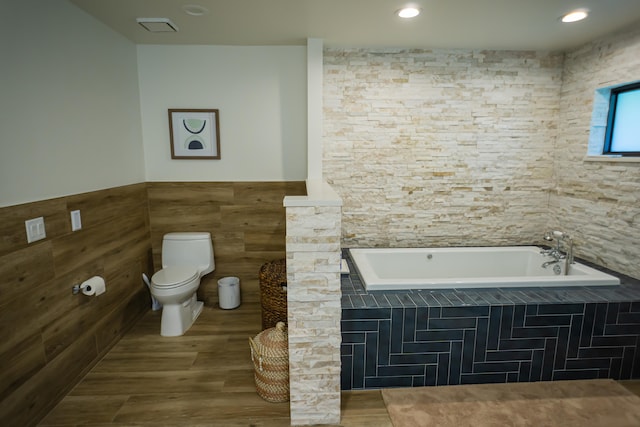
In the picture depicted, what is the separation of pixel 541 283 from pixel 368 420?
1511 mm

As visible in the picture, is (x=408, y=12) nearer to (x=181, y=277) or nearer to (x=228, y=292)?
(x=181, y=277)

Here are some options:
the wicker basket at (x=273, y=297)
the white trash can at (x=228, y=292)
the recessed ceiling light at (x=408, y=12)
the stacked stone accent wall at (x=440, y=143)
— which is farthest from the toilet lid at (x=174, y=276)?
the recessed ceiling light at (x=408, y=12)

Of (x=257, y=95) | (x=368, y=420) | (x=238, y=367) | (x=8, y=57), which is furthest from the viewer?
(x=257, y=95)

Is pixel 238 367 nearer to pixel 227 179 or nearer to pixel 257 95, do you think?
pixel 227 179

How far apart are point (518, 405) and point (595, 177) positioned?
2.01 metres

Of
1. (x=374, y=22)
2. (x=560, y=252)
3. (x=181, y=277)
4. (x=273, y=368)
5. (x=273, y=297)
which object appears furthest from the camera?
(x=560, y=252)

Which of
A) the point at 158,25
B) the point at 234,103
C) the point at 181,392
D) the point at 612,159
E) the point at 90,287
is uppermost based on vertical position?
the point at 158,25

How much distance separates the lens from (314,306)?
5.70 ft

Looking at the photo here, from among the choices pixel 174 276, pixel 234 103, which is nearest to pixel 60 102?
pixel 234 103

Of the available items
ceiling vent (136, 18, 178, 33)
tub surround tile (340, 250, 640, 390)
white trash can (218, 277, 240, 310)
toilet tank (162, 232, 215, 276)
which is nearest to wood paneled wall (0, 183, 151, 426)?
toilet tank (162, 232, 215, 276)

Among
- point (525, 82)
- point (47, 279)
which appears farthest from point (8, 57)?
point (525, 82)

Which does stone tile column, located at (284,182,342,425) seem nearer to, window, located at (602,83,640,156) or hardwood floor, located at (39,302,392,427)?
hardwood floor, located at (39,302,392,427)

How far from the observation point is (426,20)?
2352mm

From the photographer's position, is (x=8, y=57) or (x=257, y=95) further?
(x=257, y=95)
